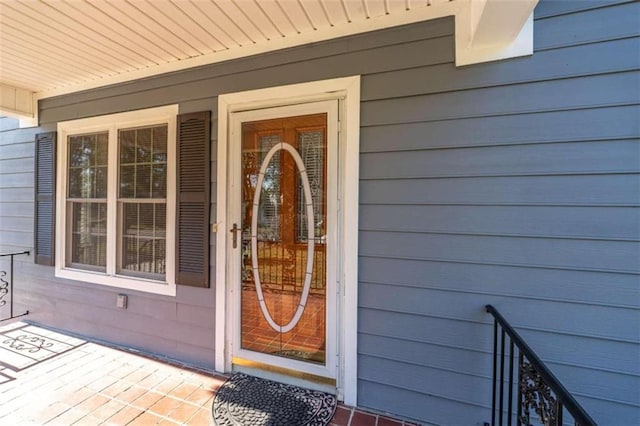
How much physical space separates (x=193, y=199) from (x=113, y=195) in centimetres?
102

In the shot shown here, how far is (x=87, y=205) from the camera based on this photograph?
3074 millimetres

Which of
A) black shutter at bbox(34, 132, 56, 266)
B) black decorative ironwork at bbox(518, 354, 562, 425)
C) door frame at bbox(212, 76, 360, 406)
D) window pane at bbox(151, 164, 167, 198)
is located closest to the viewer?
black decorative ironwork at bbox(518, 354, 562, 425)

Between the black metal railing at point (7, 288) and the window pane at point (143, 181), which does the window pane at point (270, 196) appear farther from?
the black metal railing at point (7, 288)

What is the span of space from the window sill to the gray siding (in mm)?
1749

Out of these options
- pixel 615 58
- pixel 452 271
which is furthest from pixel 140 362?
pixel 615 58

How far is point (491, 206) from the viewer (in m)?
1.72

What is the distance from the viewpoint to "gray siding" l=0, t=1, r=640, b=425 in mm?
1517

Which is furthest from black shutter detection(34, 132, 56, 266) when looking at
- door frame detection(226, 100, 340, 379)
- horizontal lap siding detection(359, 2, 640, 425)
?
horizontal lap siding detection(359, 2, 640, 425)

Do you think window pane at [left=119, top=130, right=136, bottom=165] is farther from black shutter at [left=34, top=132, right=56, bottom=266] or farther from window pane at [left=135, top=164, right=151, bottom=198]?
black shutter at [left=34, top=132, right=56, bottom=266]

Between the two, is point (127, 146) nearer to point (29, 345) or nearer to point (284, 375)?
point (29, 345)

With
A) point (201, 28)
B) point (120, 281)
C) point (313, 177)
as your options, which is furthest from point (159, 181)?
point (313, 177)

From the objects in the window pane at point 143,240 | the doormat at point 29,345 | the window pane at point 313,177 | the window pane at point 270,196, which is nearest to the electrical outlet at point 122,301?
the window pane at point 143,240

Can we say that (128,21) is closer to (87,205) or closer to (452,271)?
(87,205)

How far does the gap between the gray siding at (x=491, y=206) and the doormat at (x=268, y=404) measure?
36 cm
